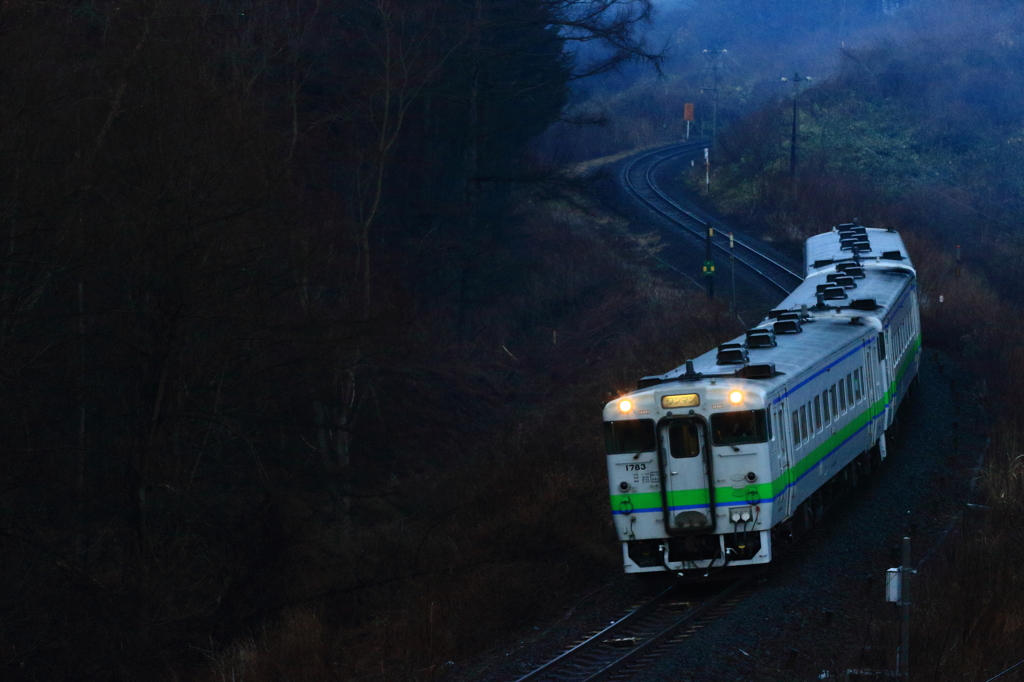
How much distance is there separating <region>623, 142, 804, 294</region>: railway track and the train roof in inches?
184

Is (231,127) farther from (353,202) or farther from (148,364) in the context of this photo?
(353,202)

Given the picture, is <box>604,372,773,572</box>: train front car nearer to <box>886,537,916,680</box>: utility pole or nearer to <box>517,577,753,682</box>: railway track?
<box>517,577,753,682</box>: railway track

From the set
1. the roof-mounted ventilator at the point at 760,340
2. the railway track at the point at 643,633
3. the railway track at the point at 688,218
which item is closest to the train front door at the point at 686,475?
the railway track at the point at 643,633

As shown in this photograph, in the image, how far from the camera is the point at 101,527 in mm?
18000

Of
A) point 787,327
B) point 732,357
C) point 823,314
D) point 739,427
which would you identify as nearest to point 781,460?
point 739,427

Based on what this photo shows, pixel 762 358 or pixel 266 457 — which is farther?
pixel 266 457

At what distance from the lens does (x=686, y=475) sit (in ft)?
49.6

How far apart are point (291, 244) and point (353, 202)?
628 centimetres

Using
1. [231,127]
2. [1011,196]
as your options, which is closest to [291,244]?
[231,127]

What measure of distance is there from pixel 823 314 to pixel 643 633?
377 inches

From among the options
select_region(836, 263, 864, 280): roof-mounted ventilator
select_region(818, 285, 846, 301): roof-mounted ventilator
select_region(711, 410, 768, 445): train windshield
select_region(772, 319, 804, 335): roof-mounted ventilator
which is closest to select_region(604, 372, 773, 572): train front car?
select_region(711, 410, 768, 445): train windshield

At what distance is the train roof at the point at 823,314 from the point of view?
16359 millimetres

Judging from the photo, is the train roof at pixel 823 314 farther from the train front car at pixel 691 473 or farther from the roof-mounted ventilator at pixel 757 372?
the train front car at pixel 691 473

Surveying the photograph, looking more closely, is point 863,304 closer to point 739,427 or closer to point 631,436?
point 739,427
